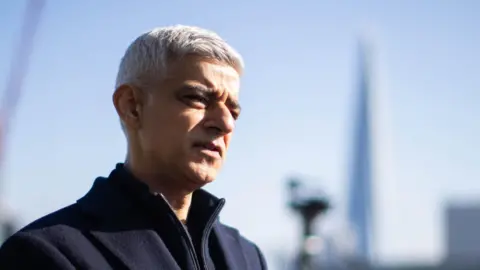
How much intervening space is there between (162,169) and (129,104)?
222mm

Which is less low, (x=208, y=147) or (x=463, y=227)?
(x=463, y=227)

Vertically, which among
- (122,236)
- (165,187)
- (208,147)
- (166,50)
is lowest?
(122,236)

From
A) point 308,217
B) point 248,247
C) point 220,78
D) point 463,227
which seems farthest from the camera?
point 463,227

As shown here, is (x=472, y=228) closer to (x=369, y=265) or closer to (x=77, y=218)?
(x=369, y=265)

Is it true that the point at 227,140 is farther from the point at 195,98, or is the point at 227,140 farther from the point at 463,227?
the point at 463,227

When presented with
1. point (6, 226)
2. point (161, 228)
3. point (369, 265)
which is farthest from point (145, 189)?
point (369, 265)

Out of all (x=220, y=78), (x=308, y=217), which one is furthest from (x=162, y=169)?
(x=308, y=217)

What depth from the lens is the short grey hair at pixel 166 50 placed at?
9.46ft

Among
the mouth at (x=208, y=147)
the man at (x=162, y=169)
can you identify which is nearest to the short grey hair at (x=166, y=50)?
the man at (x=162, y=169)

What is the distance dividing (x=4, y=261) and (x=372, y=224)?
129889mm

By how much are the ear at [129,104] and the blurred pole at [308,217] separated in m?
10.2

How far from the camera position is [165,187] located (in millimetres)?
2879

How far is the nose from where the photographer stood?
2838mm

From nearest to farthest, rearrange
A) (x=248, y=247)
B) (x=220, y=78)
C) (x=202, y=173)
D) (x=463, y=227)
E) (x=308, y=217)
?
1. (x=202, y=173)
2. (x=220, y=78)
3. (x=248, y=247)
4. (x=308, y=217)
5. (x=463, y=227)
